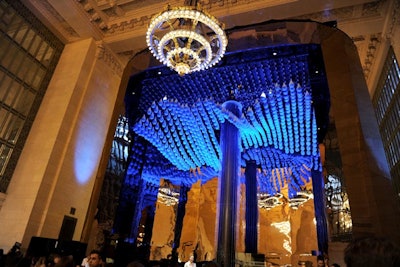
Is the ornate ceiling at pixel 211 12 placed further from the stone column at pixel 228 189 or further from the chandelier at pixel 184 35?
the stone column at pixel 228 189

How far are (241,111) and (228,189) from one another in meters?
2.76

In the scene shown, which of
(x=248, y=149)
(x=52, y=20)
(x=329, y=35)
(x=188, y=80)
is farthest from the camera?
(x=248, y=149)

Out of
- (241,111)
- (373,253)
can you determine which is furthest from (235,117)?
(373,253)

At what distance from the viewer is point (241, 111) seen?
957 cm

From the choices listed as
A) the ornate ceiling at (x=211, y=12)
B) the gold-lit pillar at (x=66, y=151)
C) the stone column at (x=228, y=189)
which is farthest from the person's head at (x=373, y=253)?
the stone column at (x=228, y=189)

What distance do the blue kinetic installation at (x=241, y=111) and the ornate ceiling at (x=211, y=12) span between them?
1088 mm

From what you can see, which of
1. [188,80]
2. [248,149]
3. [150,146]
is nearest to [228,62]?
[188,80]

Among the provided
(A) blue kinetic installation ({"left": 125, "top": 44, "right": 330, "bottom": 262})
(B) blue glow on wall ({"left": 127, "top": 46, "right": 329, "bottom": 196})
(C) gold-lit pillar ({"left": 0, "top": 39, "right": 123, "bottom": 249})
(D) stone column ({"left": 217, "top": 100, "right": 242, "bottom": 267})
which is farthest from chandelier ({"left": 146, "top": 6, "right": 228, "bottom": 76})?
(D) stone column ({"left": 217, "top": 100, "right": 242, "bottom": 267})

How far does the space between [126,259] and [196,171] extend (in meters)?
6.01

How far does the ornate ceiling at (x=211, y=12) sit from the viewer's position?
19.4 ft

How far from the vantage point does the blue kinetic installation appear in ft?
26.2

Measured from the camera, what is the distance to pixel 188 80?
8.98 metres

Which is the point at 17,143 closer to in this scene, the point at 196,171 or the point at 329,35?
the point at 329,35

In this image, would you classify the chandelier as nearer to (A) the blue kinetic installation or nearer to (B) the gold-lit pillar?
(B) the gold-lit pillar
